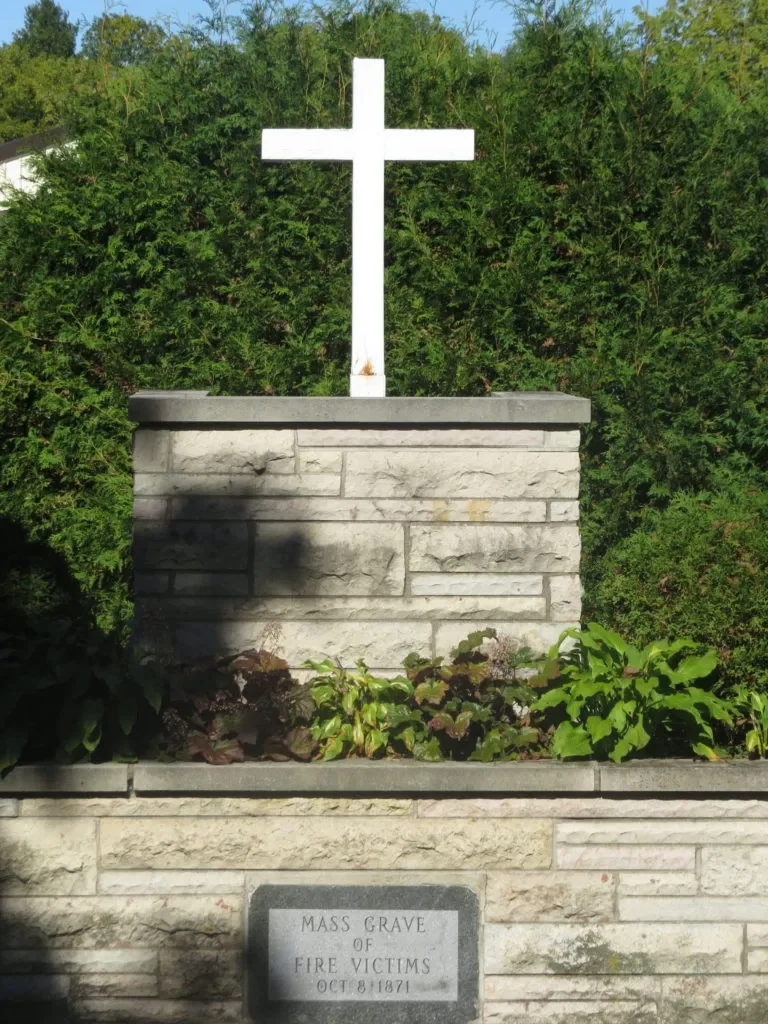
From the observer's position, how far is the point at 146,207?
5.99m

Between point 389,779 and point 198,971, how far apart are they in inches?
29.4

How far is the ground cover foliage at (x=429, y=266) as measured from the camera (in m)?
5.75

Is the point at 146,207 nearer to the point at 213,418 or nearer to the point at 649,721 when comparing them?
the point at 213,418

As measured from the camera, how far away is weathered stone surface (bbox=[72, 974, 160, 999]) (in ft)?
11.0

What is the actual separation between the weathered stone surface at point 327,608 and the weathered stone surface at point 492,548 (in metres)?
0.12

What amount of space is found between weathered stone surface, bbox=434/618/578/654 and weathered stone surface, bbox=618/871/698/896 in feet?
3.48

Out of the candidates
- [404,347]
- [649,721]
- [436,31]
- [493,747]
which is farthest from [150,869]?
[436,31]

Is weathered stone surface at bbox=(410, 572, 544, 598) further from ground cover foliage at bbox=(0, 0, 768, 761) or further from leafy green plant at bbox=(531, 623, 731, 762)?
ground cover foliage at bbox=(0, 0, 768, 761)

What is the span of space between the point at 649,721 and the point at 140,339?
342 cm

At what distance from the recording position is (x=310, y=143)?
4.68m

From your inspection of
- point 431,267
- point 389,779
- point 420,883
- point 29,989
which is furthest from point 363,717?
point 431,267

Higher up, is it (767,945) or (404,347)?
(404,347)

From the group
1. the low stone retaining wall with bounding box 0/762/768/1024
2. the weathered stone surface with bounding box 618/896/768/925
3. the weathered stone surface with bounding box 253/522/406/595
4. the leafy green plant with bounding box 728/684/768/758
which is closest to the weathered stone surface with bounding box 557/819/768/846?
the low stone retaining wall with bounding box 0/762/768/1024

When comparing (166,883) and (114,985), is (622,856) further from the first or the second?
(114,985)
